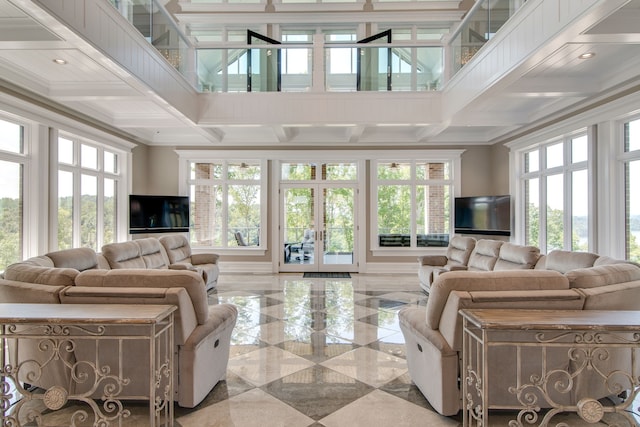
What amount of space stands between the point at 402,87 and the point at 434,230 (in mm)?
3547

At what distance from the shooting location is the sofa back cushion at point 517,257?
4.45 metres

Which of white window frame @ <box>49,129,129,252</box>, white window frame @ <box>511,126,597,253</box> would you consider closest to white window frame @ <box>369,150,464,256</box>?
white window frame @ <box>511,126,597,253</box>

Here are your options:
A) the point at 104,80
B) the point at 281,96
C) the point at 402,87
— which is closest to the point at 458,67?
the point at 402,87

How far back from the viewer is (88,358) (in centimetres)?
228

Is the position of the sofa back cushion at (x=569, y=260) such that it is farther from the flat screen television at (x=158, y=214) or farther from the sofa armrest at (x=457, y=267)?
the flat screen television at (x=158, y=214)

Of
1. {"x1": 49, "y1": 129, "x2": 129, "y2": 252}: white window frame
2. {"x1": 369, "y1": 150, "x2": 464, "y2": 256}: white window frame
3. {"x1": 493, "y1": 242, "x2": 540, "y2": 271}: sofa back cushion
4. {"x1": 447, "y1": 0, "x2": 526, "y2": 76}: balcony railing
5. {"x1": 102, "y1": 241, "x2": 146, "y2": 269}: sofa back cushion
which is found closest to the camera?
{"x1": 447, "y1": 0, "x2": 526, "y2": 76}: balcony railing

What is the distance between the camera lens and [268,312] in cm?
471

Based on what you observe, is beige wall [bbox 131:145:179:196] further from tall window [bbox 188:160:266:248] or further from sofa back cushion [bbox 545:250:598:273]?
sofa back cushion [bbox 545:250:598:273]

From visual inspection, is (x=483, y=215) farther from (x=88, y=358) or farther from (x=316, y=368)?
(x=88, y=358)

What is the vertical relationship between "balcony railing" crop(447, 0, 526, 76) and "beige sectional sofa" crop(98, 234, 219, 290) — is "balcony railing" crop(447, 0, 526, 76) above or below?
above

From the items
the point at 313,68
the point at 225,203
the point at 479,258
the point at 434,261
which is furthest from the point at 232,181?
the point at 479,258

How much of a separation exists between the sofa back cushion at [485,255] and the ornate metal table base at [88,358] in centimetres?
460

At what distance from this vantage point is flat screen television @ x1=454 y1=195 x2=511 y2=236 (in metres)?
6.49

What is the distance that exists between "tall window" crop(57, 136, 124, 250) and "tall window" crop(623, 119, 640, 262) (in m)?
7.86
